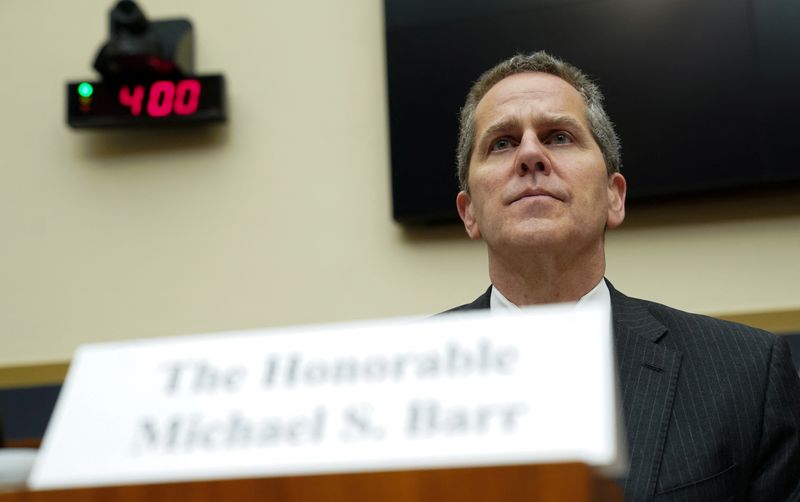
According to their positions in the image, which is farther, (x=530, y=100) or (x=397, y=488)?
(x=530, y=100)

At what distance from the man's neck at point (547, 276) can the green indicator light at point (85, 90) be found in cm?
173

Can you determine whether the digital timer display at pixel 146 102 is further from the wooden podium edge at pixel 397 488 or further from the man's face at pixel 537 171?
the wooden podium edge at pixel 397 488

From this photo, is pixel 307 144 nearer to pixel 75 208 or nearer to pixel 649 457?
pixel 75 208

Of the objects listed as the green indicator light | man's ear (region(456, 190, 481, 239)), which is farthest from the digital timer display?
man's ear (region(456, 190, 481, 239))

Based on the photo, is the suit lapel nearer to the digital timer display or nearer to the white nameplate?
the white nameplate

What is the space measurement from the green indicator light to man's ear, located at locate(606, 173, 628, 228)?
1790mm

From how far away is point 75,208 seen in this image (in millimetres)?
2986

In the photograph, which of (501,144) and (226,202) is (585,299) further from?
(226,202)

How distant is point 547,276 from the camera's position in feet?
5.48

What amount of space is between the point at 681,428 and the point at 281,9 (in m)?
2.08

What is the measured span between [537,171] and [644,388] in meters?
0.41

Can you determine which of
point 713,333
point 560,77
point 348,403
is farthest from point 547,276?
point 348,403

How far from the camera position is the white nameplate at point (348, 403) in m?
0.59

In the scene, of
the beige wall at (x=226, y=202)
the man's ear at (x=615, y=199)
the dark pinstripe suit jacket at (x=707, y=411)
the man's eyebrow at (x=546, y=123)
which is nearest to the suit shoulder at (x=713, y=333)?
the dark pinstripe suit jacket at (x=707, y=411)
